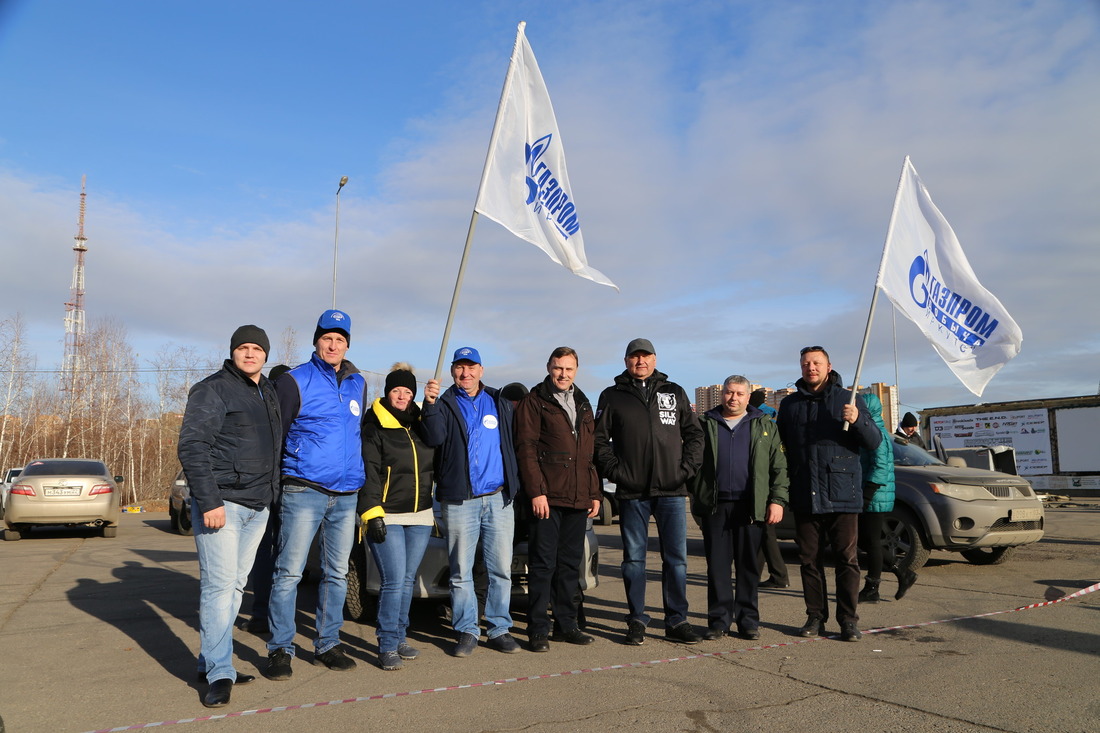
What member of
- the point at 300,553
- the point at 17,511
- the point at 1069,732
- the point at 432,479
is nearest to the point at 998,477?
the point at 1069,732

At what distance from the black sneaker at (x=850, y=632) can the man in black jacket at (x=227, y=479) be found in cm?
408

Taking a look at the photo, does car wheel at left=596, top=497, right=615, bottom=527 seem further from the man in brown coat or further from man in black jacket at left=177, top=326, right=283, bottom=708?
man in black jacket at left=177, top=326, right=283, bottom=708

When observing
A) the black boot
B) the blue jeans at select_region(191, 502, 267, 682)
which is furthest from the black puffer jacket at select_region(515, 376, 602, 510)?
the black boot

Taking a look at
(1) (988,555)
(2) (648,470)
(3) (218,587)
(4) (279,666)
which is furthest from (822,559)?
(1) (988,555)

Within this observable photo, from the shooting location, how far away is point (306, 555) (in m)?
5.16

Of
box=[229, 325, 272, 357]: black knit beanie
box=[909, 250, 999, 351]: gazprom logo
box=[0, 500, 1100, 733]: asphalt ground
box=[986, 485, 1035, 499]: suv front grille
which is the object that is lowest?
box=[0, 500, 1100, 733]: asphalt ground

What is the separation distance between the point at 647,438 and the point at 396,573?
6.64ft

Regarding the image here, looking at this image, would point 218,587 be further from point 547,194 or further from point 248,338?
point 547,194

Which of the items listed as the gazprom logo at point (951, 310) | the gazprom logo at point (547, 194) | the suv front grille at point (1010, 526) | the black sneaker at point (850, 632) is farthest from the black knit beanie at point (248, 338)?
the suv front grille at point (1010, 526)

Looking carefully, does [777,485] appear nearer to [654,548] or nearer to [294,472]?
[294,472]

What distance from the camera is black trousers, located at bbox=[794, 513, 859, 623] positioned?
6109mm

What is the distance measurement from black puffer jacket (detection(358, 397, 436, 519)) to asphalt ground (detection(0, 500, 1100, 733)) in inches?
41.5

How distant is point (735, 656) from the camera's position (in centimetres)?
550

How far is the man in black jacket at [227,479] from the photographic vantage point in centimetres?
453
